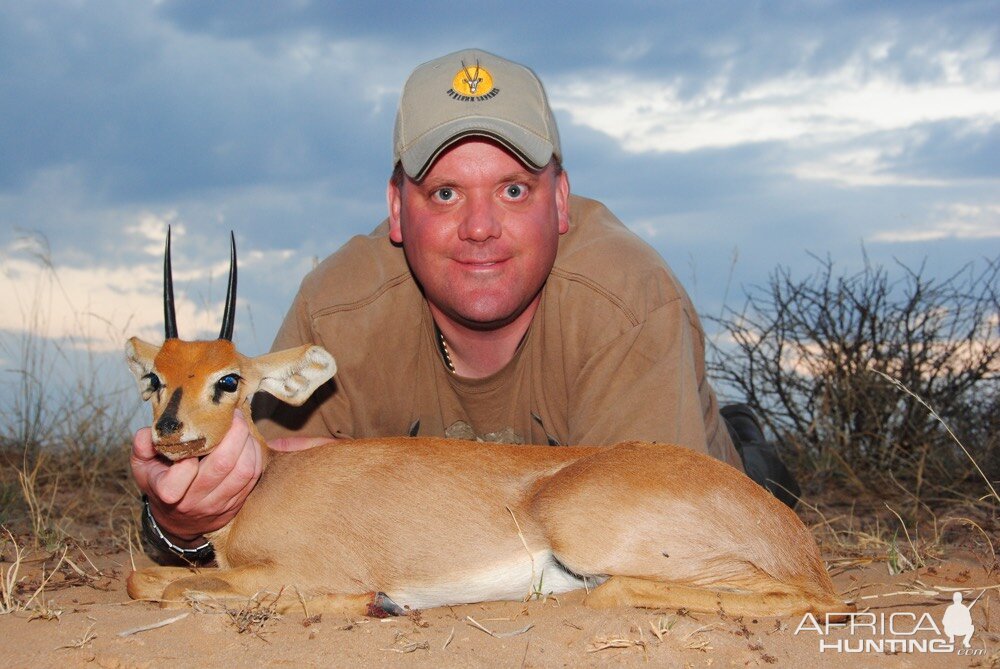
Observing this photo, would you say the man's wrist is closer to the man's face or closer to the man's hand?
the man's hand

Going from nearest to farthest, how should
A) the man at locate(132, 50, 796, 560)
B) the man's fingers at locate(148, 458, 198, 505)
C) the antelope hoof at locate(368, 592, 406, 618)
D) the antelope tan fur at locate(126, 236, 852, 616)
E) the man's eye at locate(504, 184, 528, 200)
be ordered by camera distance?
1. the antelope tan fur at locate(126, 236, 852, 616)
2. the antelope hoof at locate(368, 592, 406, 618)
3. the man's fingers at locate(148, 458, 198, 505)
4. the man at locate(132, 50, 796, 560)
5. the man's eye at locate(504, 184, 528, 200)

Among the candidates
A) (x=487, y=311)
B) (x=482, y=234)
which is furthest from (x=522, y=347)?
(x=482, y=234)

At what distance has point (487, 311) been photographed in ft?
17.5

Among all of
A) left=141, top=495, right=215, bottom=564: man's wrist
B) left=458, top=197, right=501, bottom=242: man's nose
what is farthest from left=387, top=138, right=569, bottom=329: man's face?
left=141, top=495, right=215, bottom=564: man's wrist

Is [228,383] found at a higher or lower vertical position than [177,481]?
higher

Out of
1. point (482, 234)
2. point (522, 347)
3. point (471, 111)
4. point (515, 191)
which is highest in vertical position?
point (471, 111)

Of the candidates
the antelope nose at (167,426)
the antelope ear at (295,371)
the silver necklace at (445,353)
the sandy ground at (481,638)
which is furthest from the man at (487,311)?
the sandy ground at (481,638)

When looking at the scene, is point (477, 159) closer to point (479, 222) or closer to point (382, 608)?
point (479, 222)

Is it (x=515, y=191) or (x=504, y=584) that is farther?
(x=515, y=191)

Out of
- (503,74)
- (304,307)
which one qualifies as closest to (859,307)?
(503,74)

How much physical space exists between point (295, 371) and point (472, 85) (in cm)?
188

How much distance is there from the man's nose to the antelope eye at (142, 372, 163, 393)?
1.72 meters

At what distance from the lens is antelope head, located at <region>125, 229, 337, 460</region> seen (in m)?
4.30

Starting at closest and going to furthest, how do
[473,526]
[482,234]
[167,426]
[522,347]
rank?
[167,426]
[473,526]
[482,234]
[522,347]
